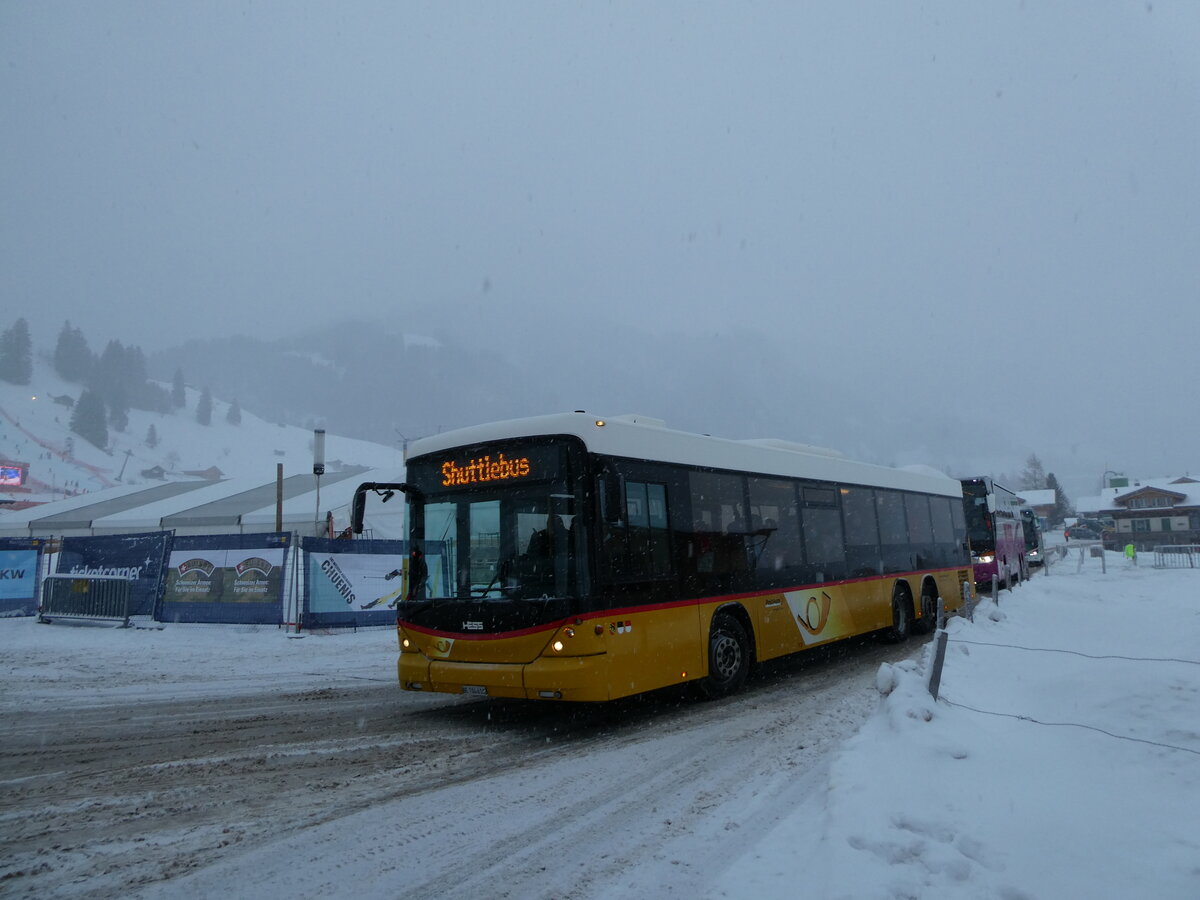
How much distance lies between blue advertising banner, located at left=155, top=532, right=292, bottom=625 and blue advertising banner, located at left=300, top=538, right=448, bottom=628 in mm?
667

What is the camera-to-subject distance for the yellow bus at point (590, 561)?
742cm

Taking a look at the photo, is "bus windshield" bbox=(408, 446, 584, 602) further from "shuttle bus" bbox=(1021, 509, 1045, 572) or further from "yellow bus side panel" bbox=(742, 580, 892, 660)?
"shuttle bus" bbox=(1021, 509, 1045, 572)

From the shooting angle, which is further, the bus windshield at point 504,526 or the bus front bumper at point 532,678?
the bus windshield at point 504,526

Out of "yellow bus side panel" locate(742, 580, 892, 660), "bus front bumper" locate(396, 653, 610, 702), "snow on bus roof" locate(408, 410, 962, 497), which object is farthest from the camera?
"yellow bus side panel" locate(742, 580, 892, 660)

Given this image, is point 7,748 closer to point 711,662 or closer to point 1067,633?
point 711,662

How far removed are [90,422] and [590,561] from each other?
559 feet

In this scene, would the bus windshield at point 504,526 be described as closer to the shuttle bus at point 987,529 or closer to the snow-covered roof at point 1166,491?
the shuttle bus at point 987,529

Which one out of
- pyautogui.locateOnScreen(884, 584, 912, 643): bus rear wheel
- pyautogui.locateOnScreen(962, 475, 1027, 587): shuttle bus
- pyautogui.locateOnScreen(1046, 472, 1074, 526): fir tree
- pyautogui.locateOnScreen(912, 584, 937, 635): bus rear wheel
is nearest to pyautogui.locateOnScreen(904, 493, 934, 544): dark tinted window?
pyautogui.locateOnScreen(912, 584, 937, 635): bus rear wheel

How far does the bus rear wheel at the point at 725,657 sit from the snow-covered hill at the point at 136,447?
105734 mm

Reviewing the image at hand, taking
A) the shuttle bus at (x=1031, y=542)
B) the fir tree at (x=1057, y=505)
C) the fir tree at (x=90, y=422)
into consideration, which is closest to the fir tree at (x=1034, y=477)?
the fir tree at (x=1057, y=505)

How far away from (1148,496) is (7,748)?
314ft

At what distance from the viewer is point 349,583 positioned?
17062 mm

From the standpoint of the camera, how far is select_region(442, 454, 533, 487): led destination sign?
7879 mm

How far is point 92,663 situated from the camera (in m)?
12.8
